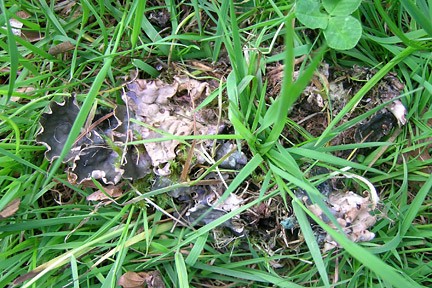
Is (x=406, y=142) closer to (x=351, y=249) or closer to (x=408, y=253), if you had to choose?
(x=408, y=253)

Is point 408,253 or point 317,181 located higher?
point 317,181

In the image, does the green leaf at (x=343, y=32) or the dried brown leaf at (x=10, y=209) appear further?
the dried brown leaf at (x=10, y=209)

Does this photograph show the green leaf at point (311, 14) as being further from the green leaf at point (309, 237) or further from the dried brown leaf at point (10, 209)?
the dried brown leaf at point (10, 209)

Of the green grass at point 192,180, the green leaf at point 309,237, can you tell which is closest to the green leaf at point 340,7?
the green grass at point 192,180

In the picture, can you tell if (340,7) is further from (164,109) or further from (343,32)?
(164,109)

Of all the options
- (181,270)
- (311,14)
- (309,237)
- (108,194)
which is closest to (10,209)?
(108,194)

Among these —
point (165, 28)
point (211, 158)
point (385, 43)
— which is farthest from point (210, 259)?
point (385, 43)
